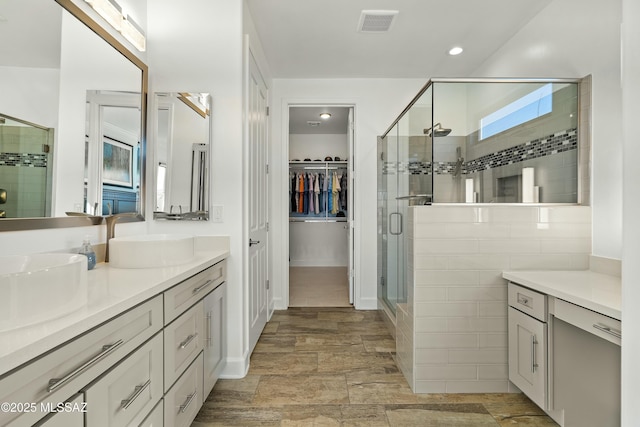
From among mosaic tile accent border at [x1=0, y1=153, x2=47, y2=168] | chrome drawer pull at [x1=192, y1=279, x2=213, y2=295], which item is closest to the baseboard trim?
chrome drawer pull at [x1=192, y1=279, x2=213, y2=295]

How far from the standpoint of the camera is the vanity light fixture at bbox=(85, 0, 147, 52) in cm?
174

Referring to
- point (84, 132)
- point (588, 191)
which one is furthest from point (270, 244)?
point (588, 191)

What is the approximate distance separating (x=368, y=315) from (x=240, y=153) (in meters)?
2.28

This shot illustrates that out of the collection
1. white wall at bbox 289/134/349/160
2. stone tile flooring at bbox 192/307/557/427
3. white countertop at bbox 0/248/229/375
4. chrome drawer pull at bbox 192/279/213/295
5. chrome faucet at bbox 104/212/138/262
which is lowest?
stone tile flooring at bbox 192/307/557/427

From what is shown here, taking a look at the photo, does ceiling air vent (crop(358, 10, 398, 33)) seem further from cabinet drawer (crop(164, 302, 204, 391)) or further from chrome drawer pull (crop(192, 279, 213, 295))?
cabinet drawer (crop(164, 302, 204, 391))

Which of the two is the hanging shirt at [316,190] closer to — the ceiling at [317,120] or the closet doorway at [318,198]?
the closet doorway at [318,198]

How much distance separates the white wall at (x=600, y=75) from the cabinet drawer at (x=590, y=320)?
637mm

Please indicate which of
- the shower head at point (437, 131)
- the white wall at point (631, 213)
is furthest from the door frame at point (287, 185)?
the white wall at point (631, 213)

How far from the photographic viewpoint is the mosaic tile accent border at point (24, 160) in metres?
1.21

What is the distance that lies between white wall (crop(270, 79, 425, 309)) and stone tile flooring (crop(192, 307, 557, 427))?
104 cm

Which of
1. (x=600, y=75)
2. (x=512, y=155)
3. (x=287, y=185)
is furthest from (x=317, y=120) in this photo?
(x=600, y=75)

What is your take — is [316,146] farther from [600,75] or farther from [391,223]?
[600,75]

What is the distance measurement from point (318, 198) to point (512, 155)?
12.7ft

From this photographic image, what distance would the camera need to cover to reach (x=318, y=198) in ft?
19.9
